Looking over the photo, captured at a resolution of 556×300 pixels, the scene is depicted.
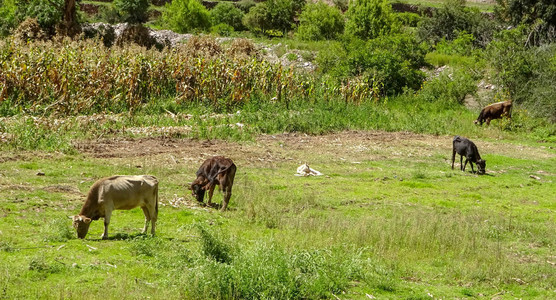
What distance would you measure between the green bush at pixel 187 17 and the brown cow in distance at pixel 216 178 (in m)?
43.2

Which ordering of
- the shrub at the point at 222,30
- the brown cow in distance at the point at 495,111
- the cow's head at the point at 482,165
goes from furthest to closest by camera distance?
the shrub at the point at 222,30, the brown cow in distance at the point at 495,111, the cow's head at the point at 482,165

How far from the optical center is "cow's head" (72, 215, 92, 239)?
10.7 meters

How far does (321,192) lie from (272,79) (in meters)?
14.5

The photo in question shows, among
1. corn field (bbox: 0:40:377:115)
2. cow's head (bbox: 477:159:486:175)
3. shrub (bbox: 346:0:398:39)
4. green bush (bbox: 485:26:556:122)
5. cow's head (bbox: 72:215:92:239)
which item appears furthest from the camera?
shrub (bbox: 346:0:398:39)

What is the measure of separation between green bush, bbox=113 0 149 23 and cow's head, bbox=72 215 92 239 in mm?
50220

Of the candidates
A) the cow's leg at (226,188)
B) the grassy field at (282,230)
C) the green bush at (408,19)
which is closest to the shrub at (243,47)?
the grassy field at (282,230)

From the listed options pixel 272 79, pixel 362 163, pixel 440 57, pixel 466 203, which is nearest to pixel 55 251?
pixel 466 203

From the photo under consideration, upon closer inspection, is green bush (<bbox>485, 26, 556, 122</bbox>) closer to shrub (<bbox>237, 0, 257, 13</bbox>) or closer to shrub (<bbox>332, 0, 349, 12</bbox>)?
shrub (<bbox>237, 0, 257, 13</bbox>)

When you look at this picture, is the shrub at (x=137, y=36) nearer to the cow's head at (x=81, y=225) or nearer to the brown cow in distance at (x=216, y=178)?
the brown cow in distance at (x=216, y=178)

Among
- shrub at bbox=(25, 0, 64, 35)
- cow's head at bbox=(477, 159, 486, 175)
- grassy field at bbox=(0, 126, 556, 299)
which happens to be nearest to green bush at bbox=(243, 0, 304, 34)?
shrub at bbox=(25, 0, 64, 35)

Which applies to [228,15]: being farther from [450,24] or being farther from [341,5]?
[450,24]

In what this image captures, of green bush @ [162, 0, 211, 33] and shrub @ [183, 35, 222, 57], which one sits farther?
green bush @ [162, 0, 211, 33]

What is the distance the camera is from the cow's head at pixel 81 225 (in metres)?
10.7

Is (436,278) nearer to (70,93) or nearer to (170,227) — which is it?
(170,227)
